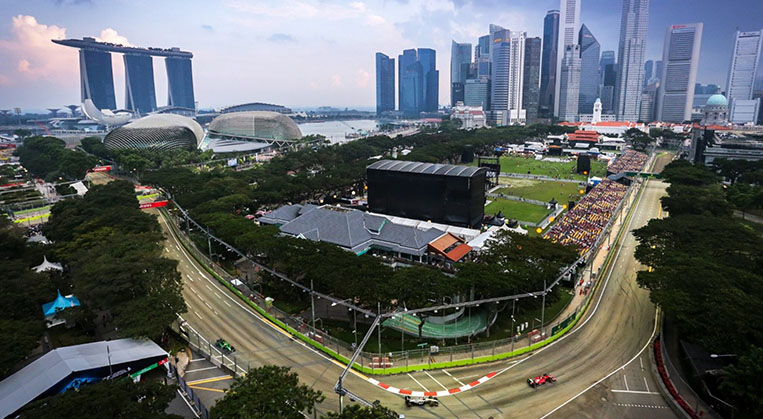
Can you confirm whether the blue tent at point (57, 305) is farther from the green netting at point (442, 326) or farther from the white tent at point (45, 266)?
the green netting at point (442, 326)

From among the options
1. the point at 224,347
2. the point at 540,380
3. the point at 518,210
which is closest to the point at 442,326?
the point at 540,380

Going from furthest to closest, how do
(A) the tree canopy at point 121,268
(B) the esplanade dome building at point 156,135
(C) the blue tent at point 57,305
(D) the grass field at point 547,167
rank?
(B) the esplanade dome building at point 156,135 → (D) the grass field at point 547,167 → (C) the blue tent at point 57,305 → (A) the tree canopy at point 121,268

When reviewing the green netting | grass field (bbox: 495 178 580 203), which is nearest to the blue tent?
the green netting

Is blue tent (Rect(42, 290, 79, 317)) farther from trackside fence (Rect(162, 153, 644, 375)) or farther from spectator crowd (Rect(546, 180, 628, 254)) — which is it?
spectator crowd (Rect(546, 180, 628, 254))

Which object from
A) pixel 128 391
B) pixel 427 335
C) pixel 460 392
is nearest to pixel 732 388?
pixel 460 392

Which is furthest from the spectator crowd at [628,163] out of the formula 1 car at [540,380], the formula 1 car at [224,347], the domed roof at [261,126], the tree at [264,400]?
the tree at [264,400]

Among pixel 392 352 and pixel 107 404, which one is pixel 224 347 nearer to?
pixel 392 352

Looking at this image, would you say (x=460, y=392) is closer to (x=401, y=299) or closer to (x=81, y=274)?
(x=401, y=299)
